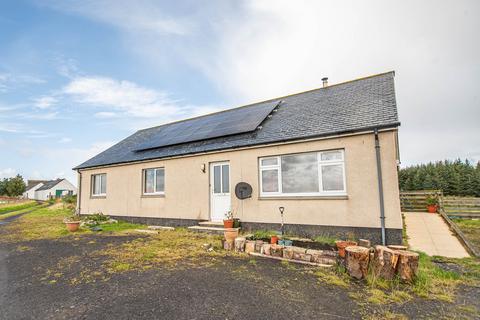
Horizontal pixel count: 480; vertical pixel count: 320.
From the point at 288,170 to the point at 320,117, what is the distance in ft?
8.34

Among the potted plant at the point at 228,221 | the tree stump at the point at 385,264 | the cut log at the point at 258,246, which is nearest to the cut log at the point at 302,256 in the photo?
the cut log at the point at 258,246

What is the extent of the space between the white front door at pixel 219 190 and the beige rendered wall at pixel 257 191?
26cm

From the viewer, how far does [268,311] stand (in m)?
3.34

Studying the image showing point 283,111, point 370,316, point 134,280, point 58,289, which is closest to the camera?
point 370,316

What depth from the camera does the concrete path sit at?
253 inches

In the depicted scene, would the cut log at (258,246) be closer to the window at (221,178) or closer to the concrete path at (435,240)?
the window at (221,178)

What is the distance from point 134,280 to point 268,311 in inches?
108

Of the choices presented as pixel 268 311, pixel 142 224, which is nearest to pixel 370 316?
pixel 268 311

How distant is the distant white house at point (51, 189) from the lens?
65562 millimetres

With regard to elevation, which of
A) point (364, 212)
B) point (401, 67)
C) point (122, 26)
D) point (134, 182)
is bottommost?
point (364, 212)

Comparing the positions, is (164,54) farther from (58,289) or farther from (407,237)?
(407,237)

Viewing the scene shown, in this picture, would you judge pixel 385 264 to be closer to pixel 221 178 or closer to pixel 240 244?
pixel 240 244

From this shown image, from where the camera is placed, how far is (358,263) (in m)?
4.54

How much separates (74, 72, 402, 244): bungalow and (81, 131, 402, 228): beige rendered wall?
28 mm
